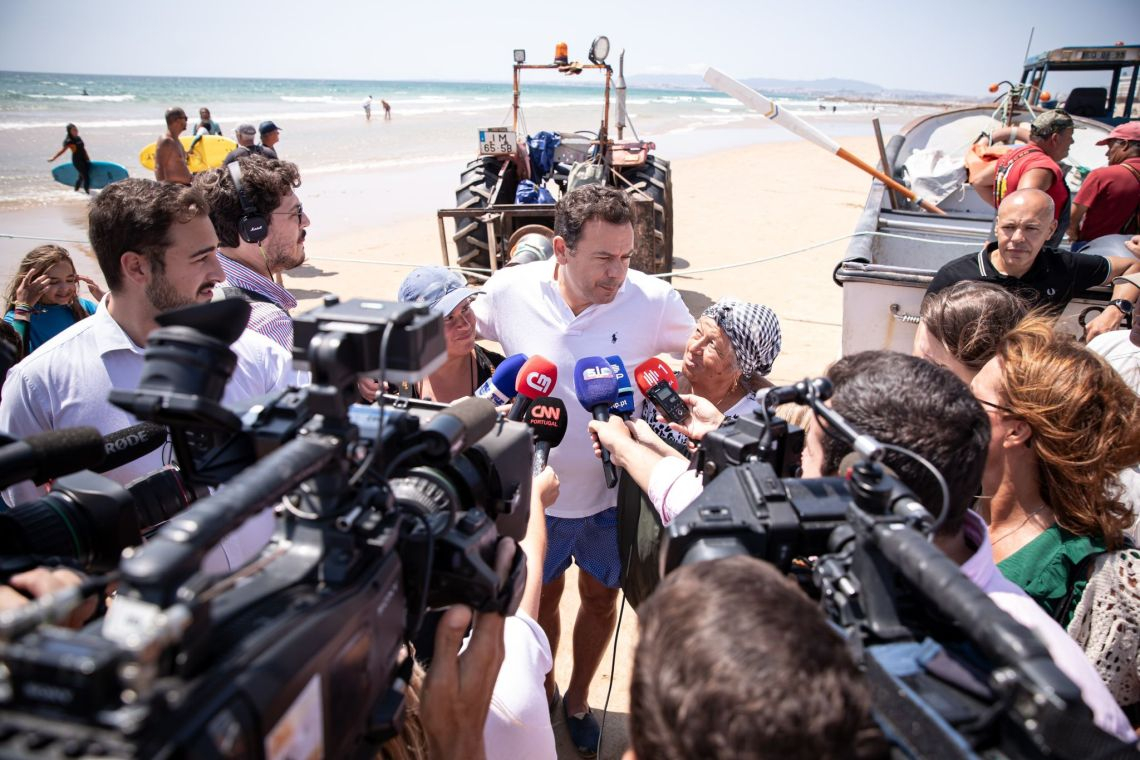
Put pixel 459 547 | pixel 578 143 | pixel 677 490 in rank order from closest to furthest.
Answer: pixel 459 547, pixel 677 490, pixel 578 143

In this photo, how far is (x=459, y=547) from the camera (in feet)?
3.85

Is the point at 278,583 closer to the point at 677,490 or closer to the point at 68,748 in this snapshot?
the point at 68,748

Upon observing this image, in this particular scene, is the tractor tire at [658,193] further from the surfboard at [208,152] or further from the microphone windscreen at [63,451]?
the microphone windscreen at [63,451]

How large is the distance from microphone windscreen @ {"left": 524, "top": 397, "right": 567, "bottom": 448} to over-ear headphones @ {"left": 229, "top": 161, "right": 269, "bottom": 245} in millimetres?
1525

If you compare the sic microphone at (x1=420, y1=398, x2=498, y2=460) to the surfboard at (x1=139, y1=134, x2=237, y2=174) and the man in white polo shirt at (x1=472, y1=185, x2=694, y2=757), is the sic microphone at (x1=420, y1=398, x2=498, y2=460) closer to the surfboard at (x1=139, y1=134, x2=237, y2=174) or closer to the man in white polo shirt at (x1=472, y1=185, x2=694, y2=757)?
the man in white polo shirt at (x1=472, y1=185, x2=694, y2=757)

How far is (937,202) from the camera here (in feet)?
24.7

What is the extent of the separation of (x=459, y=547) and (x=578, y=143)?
8.67m

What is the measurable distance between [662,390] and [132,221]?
1.74 m

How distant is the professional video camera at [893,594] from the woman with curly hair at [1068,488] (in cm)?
80

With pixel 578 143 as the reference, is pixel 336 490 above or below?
below

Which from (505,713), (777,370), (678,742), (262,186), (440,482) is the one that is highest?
(262,186)

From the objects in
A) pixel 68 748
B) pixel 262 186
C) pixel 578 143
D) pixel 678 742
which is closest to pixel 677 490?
pixel 678 742

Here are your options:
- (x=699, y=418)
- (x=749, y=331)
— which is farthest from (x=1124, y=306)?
(x=699, y=418)

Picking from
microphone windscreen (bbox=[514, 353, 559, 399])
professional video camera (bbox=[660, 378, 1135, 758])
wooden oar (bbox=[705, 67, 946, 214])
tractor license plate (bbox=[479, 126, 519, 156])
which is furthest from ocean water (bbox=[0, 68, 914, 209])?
professional video camera (bbox=[660, 378, 1135, 758])
